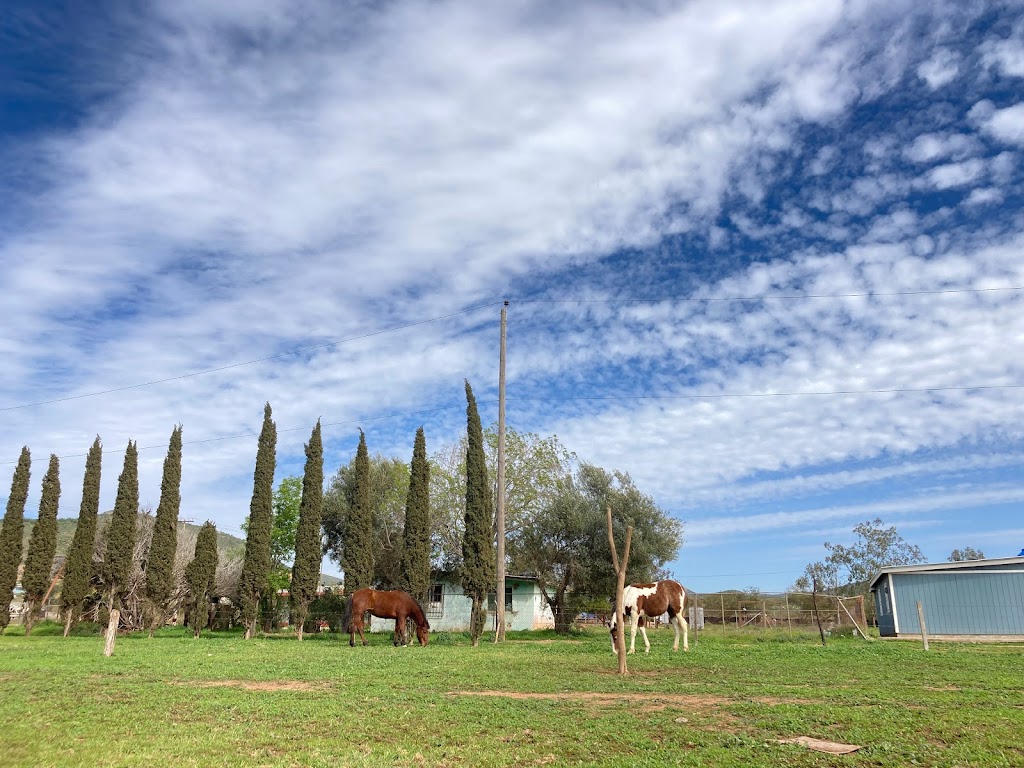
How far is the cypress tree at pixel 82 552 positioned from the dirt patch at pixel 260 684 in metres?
27.4

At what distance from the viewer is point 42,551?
128ft

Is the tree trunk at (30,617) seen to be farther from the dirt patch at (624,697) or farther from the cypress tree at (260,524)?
the dirt patch at (624,697)

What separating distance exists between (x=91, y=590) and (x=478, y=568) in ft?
73.6

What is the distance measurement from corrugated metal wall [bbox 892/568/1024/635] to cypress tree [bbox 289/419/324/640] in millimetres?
28499

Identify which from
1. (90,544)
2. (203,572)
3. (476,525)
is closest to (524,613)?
(476,525)

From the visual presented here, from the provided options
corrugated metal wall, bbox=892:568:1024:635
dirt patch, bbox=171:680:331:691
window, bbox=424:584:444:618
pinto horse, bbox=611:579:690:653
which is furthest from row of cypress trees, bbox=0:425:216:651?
corrugated metal wall, bbox=892:568:1024:635

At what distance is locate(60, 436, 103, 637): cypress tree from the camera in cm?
3700

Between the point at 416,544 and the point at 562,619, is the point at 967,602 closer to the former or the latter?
the point at 562,619

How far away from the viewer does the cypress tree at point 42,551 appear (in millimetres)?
38375

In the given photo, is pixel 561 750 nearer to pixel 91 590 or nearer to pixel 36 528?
pixel 91 590

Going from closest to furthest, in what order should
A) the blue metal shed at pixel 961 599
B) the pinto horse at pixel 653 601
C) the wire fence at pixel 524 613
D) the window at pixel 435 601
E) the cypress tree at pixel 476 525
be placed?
the pinto horse at pixel 653 601
the cypress tree at pixel 476 525
the blue metal shed at pixel 961 599
the wire fence at pixel 524 613
the window at pixel 435 601

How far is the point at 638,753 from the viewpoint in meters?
7.73

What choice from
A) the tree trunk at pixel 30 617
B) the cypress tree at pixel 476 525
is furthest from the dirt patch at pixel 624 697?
the tree trunk at pixel 30 617

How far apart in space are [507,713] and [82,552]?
3612 cm
